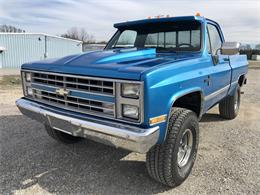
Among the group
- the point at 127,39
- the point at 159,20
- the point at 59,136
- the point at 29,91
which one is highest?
the point at 159,20

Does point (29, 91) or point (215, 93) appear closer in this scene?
point (29, 91)

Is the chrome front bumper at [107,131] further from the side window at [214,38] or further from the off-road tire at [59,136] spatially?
the side window at [214,38]

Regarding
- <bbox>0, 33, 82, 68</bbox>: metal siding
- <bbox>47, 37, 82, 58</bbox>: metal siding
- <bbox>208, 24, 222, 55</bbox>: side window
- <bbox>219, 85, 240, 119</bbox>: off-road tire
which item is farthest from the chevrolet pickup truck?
<bbox>47, 37, 82, 58</bbox>: metal siding

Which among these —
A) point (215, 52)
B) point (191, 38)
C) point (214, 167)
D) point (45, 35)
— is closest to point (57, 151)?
point (214, 167)

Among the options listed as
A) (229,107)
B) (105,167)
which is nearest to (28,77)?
(105,167)

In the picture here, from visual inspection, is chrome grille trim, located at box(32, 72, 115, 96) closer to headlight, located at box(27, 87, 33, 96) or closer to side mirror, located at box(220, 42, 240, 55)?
headlight, located at box(27, 87, 33, 96)

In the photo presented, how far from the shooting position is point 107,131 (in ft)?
8.26

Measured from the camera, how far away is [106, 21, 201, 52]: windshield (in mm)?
3949

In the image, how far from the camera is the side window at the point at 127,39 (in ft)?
14.8

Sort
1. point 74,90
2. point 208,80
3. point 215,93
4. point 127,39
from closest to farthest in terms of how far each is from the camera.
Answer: point 74,90 → point 208,80 → point 215,93 → point 127,39

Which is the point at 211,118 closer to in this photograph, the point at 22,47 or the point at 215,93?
the point at 215,93

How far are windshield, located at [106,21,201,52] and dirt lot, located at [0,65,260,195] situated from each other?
64.1 inches

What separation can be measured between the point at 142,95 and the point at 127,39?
2.39 metres

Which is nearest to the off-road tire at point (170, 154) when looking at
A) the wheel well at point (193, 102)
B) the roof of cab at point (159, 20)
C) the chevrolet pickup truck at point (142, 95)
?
the chevrolet pickup truck at point (142, 95)
